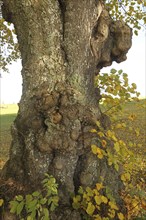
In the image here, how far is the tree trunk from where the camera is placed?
445 centimetres

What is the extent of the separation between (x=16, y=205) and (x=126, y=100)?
87.6 inches

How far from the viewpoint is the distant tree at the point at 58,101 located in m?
4.45

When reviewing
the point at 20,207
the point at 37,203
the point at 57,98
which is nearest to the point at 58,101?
the point at 57,98

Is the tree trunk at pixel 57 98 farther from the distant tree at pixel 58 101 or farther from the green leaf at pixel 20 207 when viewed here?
the green leaf at pixel 20 207

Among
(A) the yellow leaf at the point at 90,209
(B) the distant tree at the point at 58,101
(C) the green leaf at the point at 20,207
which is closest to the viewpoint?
(C) the green leaf at the point at 20,207

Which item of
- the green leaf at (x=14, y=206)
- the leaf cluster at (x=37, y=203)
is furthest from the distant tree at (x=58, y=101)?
the green leaf at (x=14, y=206)

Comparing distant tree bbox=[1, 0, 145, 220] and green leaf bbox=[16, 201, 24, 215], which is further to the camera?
distant tree bbox=[1, 0, 145, 220]

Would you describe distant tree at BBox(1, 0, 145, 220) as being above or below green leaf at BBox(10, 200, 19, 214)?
above

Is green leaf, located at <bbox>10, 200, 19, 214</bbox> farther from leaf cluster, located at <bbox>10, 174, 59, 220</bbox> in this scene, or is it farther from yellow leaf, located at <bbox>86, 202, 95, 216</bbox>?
yellow leaf, located at <bbox>86, 202, 95, 216</bbox>

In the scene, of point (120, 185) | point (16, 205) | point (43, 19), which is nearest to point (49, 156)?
point (16, 205)

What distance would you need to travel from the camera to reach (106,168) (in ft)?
15.7

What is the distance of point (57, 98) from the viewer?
4.48m

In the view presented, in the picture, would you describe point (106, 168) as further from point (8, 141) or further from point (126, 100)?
point (8, 141)

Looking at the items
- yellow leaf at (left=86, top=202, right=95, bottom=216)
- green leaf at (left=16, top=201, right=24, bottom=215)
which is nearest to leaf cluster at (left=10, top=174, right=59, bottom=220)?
green leaf at (left=16, top=201, right=24, bottom=215)
